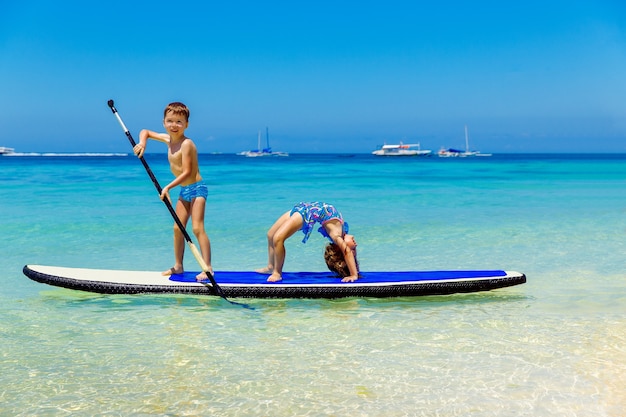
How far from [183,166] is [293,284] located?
1.57 m

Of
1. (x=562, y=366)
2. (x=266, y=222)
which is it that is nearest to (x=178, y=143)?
A: (x=562, y=366)

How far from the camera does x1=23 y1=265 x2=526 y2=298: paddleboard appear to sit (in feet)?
20.7

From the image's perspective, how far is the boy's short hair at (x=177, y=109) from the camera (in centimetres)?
641

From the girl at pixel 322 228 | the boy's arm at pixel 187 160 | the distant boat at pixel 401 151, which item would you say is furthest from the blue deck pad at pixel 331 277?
the distant boat at pixel 401 151

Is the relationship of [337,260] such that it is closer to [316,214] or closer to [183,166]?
[316,214]

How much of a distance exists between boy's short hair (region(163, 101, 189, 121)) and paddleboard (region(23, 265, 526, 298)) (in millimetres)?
1644

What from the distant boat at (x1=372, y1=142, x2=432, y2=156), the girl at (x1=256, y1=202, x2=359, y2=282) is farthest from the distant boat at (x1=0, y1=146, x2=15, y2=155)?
the girl at (x1=256, y1=202, x2=359, y2=282)

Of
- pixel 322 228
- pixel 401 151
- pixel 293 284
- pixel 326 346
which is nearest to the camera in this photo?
pixel 326 346

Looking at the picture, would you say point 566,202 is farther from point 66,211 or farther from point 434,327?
point 434,327

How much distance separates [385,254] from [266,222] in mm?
5144

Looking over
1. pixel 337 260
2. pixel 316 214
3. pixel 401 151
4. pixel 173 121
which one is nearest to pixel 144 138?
pixel 173 121

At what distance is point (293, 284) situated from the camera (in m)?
6.36

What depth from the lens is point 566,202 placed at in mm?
20422

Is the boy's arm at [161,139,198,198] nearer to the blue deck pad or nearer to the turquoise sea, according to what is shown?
the blue deck pad
